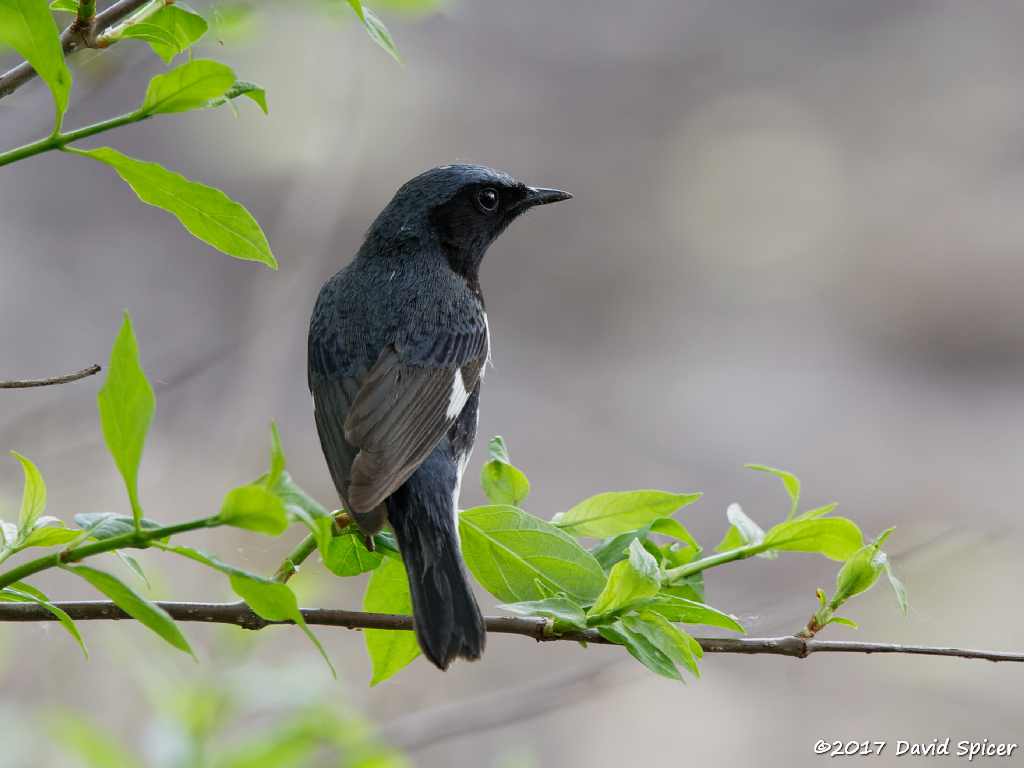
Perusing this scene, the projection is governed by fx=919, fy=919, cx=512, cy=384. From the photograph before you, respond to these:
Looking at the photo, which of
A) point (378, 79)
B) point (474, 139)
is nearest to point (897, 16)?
point (474, 139)

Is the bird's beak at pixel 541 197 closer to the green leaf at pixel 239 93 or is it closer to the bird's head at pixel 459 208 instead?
the bird's head at pixel 459 208

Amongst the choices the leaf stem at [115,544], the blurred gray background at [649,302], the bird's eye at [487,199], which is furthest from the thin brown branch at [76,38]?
the blurred gray background at [649,302]

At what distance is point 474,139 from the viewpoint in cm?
908

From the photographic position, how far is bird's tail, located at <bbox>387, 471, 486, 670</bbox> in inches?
55.3

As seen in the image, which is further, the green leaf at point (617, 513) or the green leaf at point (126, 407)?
the green leaf at point (617, 513)

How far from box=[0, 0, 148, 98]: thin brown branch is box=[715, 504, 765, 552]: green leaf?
3.78 feet

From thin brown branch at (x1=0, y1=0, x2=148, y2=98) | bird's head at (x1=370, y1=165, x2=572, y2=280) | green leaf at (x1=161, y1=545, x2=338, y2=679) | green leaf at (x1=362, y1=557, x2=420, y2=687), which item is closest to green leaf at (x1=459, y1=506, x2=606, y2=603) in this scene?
green leaf at (x1=362, y1=557, x2=420, y2=687)

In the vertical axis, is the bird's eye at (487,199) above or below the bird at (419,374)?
above

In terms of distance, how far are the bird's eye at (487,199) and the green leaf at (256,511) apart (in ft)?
5.95

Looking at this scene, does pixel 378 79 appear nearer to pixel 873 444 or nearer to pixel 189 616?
pixel 873 444

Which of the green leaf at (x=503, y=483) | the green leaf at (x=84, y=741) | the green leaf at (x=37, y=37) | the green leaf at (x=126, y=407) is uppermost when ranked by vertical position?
the green leaf at (x=37, y=37)

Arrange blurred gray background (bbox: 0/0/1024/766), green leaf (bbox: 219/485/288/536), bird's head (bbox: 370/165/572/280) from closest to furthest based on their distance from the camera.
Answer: green leaf (bbox: 219/485/288/536)
bird's head (bbox: 370/165/572/280)
blurred gray background (bbox: 0/0/1024/766)

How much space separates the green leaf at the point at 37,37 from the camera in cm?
93

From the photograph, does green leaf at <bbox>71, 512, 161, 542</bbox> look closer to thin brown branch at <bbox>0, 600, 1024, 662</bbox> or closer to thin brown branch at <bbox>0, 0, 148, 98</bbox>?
thin brown branch at <bbox>0, 600, 1024, 662</bbox>
